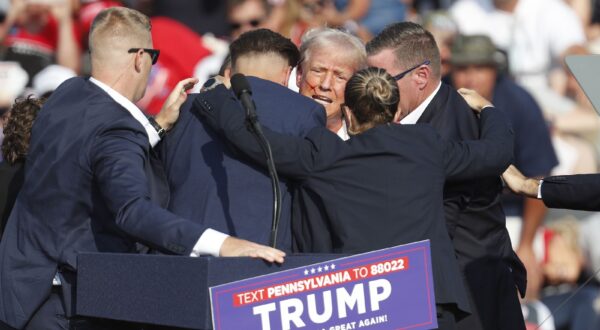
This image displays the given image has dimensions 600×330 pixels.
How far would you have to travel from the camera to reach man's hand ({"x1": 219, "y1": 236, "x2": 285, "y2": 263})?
4.92m

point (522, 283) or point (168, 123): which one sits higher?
point (168, 123)

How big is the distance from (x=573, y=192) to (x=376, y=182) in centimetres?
102

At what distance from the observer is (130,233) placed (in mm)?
5184

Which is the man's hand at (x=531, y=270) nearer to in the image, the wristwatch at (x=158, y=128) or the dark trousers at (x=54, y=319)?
the wristwatch at (x=158, y=128)

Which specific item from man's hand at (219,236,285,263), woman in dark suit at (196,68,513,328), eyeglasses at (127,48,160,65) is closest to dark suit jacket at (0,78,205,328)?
eyeglasses at (127,48,160,65)

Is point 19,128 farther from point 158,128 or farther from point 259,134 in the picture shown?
point 259,134

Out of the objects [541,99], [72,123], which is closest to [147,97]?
[541,99]

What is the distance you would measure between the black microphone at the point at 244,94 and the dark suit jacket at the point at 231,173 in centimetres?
45

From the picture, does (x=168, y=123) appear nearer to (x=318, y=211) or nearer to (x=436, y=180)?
(x=318, y=211)

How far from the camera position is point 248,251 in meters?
4.98

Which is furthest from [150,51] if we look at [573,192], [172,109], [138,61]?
[573,192]

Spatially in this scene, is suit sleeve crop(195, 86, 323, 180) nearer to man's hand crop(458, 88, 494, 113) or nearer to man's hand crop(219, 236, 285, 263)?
man's hand crop(219, 236, 285, 263)

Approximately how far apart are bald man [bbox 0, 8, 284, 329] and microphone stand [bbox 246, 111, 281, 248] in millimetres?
414

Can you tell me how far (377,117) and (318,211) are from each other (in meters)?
0.44
